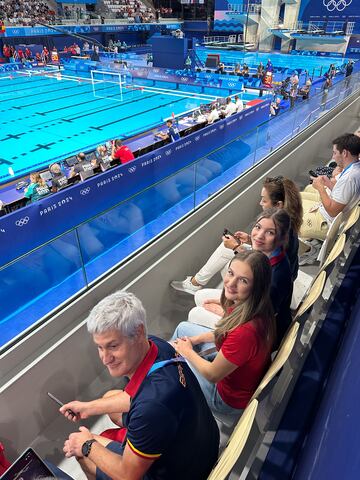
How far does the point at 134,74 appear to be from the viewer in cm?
1703

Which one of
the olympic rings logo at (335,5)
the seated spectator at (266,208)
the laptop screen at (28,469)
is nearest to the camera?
the laptop screen at (28,469)

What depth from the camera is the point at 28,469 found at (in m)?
1.49

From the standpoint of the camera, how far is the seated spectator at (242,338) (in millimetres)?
1764

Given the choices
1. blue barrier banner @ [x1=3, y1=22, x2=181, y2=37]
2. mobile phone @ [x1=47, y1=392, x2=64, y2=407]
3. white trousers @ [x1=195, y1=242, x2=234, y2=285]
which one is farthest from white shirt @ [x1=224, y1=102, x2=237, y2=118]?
blue barrier banner @ [x1=3, y1=22, x2=181, y2=37]

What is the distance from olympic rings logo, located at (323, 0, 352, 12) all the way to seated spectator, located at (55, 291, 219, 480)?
3283cm

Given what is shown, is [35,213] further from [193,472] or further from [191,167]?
[193,472]

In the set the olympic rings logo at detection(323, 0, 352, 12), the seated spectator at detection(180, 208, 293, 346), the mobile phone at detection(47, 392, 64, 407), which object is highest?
the olympic rings logo at detection(323, 0, 352, 12)

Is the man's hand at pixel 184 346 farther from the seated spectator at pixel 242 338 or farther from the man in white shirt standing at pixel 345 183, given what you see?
the man in white shirt standing at pixel 345 183

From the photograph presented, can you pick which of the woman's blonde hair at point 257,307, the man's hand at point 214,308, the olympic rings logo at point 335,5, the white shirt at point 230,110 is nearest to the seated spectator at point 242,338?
the woman's blonde hair at point 257,307

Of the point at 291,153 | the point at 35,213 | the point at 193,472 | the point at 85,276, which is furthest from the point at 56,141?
the point at 193,472

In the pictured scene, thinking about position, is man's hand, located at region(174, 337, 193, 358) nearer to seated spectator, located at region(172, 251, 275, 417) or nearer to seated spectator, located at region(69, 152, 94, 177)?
seated spectator, located at region(172, 251, 275, 417)

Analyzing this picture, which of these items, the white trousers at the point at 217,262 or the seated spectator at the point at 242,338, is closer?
the seated spectator at the point at 242,338

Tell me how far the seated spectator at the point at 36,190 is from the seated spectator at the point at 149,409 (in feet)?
14.2

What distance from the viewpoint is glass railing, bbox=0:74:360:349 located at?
2504 millimetres
